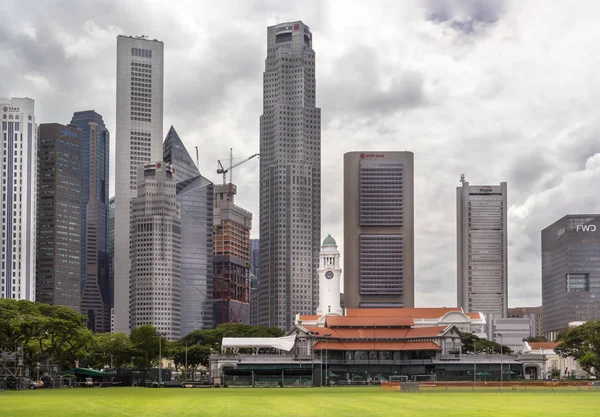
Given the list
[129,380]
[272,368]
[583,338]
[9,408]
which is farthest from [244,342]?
[9,408]

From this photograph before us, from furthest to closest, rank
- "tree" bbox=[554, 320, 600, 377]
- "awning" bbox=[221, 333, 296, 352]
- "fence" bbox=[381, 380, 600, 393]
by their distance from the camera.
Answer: "awning" bbox=[221, 333, 296, 352]
"tree" bbox=[554, 320, 600, 377]
"fence" bbox=[381, 380, 600, 393]

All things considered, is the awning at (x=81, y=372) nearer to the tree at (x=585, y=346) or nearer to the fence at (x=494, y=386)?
the fence at (x=494, y=386)

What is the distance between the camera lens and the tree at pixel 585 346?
181 meters

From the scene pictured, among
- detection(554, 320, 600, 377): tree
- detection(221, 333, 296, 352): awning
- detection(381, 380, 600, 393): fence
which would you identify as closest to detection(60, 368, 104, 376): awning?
detection(221, 333, 296, 352): awning

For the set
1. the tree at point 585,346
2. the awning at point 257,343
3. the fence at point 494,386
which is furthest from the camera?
the awning at point 257,343

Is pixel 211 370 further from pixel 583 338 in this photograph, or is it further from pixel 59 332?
pixel 583 338

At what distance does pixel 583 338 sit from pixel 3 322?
110464mm

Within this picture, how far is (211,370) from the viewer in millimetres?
181375

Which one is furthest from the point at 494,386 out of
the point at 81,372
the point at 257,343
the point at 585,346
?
the point at 257,343

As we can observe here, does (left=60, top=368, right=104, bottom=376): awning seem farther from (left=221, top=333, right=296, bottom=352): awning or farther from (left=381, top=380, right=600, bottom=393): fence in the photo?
(left=381, top=380, right=600, bottom=393): fence

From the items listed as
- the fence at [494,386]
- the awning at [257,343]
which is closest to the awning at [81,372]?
the awning at [257,343]

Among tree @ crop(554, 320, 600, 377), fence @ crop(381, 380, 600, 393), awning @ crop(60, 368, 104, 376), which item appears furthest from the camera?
tree @ crop(554, 320, 600, 377)

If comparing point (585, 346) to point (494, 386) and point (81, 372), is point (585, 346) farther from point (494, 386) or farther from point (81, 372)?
point (81, 372)

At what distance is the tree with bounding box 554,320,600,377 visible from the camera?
181 meters
